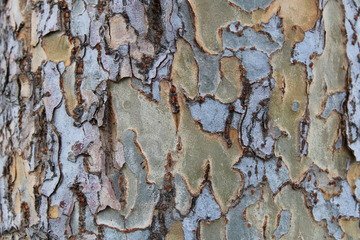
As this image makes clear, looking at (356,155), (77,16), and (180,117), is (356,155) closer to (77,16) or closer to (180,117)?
(180,117)

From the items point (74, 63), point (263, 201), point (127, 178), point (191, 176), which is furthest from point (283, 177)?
point (74, 63)

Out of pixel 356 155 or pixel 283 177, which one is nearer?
pixel 283 177

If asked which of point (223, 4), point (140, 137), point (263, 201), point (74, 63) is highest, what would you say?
point (223, 4)

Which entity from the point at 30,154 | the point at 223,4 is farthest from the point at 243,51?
the point at 30,154

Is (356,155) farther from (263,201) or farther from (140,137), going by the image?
(140,137)

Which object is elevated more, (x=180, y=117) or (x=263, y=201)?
(x=180, y=117)

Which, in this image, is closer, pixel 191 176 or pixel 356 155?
pixel 191 176
